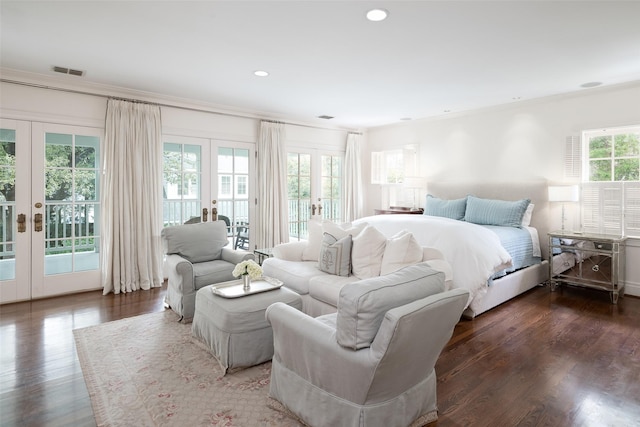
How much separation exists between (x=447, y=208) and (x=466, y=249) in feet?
6.90

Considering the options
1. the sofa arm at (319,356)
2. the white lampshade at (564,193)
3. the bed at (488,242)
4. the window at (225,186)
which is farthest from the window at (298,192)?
the sofa arm at (319,356)

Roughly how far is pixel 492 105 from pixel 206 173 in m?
4.38

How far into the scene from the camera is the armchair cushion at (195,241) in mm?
3852

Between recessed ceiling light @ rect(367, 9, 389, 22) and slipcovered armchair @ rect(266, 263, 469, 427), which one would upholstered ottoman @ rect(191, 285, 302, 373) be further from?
recessed ceiling light @ rect(367, 9, 389, 22)

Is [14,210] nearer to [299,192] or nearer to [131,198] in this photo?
[131,198]

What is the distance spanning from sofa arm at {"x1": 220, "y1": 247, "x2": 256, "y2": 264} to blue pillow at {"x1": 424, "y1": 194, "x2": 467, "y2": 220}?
3.07 m

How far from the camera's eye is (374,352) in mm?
1582

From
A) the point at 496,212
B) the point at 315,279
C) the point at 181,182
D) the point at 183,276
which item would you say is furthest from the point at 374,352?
the point at 181,182

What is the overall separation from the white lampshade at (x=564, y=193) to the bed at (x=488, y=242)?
39cm

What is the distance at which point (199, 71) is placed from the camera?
3.86 metres

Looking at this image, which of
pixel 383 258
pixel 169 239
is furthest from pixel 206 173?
pixel 383 258

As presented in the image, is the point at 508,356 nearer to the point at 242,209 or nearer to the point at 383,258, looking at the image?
the point at 383,258

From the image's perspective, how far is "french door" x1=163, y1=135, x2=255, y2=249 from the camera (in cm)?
502

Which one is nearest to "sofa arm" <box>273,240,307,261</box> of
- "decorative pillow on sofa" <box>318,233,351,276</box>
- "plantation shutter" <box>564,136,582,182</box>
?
"decorative pillow on sofa" <box>318,233,351,276</box>
